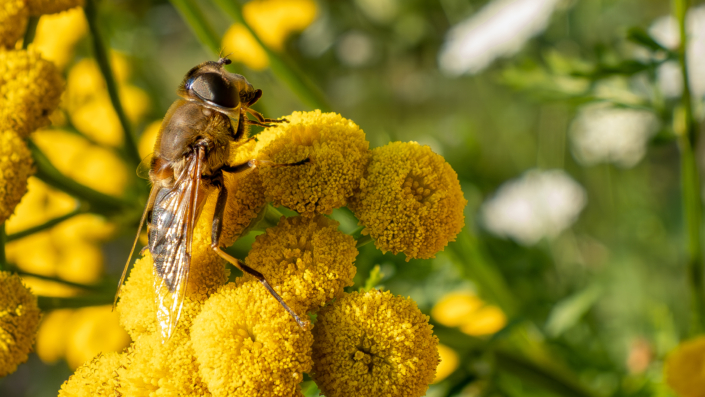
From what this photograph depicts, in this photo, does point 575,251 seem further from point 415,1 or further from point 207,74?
point 207,74

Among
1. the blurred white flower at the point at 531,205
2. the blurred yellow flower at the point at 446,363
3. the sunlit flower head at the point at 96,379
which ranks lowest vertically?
the blurred yellow flower at the point at 446,363

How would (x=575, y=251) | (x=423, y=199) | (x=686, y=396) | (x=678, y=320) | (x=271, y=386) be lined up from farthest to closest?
(x=575, y=251) < (x=678, y=320) < (x=686, y=396) < (x=423, y=199) < (x=271, y=386)

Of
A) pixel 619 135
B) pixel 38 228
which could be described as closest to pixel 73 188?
pixel 38 228

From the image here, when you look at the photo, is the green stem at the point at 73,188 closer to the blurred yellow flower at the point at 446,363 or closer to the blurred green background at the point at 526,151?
the blurred green background at the point at 526,151

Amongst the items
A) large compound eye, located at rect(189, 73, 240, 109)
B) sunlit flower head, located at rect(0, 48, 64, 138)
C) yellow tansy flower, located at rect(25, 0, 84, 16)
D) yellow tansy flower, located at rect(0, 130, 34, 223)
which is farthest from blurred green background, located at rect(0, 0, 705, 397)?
yellow tansy flower, located at rect(0, 130, 34, 223)

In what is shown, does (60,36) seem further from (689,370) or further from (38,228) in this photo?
(689,370)

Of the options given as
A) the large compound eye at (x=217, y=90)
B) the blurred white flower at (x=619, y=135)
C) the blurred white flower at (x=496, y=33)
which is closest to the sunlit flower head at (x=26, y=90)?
the large compound eye at (x=217, y=90)

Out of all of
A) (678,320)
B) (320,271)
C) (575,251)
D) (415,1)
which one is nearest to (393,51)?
(415,1)
